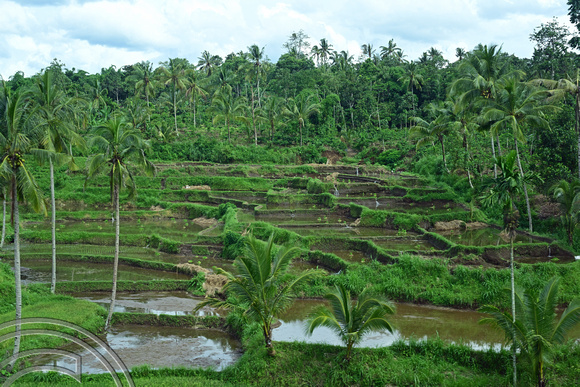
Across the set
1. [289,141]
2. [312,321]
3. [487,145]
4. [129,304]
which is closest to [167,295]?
[129,304]

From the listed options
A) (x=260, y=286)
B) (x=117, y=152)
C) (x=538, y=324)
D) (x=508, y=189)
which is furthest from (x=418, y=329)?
(x=117, y=152)

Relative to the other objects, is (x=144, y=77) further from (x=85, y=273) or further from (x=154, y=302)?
(x=154, y=302)

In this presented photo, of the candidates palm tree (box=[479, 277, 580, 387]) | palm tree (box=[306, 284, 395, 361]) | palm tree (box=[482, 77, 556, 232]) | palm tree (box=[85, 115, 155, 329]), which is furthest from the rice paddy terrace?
palm tree (box=[482, 77, 556, 232])

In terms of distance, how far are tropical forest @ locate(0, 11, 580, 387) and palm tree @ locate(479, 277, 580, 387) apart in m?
0.06

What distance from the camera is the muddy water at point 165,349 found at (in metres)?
16.3

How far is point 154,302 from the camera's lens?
73.4 ft

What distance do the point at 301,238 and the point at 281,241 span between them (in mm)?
1354

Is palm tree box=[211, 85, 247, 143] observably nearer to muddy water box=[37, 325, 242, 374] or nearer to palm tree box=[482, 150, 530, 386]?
muddy water box=[37, 325, 242, 374]

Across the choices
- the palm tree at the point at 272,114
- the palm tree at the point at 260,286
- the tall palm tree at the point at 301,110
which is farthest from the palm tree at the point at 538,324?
the palm tree at the point at 272,114

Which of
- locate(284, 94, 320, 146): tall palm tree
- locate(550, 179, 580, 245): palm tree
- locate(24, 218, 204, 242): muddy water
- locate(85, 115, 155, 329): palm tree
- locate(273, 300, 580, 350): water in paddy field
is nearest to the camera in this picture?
locate(273, 300, 580, 350): water in paddy field

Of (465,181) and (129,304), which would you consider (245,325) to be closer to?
(129,304)

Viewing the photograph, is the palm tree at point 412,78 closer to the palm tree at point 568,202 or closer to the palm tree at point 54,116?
the palm tree at point 568,202

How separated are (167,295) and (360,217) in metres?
16.2

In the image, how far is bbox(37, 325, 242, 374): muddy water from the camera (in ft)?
53.6
